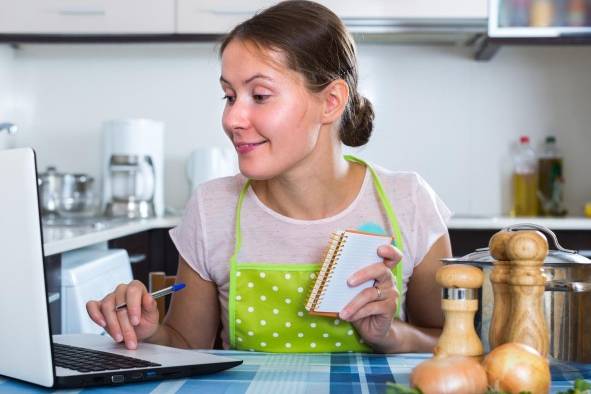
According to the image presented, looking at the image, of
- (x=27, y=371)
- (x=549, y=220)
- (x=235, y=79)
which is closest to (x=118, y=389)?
(x=27, y=371)

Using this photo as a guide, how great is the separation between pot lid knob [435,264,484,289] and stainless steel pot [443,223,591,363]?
7 centimetres

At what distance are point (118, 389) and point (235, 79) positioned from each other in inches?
21.4

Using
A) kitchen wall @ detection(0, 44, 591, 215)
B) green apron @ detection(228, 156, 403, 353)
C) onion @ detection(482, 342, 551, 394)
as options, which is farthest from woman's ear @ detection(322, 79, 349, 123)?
kitchen wall @ detection(0, 44, 591, 215)

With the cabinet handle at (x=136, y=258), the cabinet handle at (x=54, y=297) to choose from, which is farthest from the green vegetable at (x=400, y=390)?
the cabinet handle at (x=136, y=258)

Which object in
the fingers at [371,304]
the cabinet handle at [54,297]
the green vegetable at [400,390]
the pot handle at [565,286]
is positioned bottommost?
the cabinet handle at [54,297]

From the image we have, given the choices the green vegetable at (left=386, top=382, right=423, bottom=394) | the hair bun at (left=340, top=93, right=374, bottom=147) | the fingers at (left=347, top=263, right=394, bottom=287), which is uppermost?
Answer: the hair bun at (left=340, top=93, right=374, bottom=147)

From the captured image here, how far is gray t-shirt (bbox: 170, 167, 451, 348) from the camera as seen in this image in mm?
1428

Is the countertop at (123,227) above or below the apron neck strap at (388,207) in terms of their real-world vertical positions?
below

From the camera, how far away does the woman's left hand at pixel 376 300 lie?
106 centimetres

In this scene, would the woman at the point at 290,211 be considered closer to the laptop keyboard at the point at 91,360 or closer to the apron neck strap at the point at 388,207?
the apron neck strap at the point at 388,207

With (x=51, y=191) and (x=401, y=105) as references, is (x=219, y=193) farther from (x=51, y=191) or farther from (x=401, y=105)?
(x=401, y=105)

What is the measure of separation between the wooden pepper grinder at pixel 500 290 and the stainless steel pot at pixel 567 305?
0.02 metres

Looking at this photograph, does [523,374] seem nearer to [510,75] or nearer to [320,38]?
[320,38]

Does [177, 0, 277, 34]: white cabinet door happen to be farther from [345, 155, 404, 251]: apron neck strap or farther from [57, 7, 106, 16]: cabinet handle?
[345, 155, 404, 251]: apron neck strap
